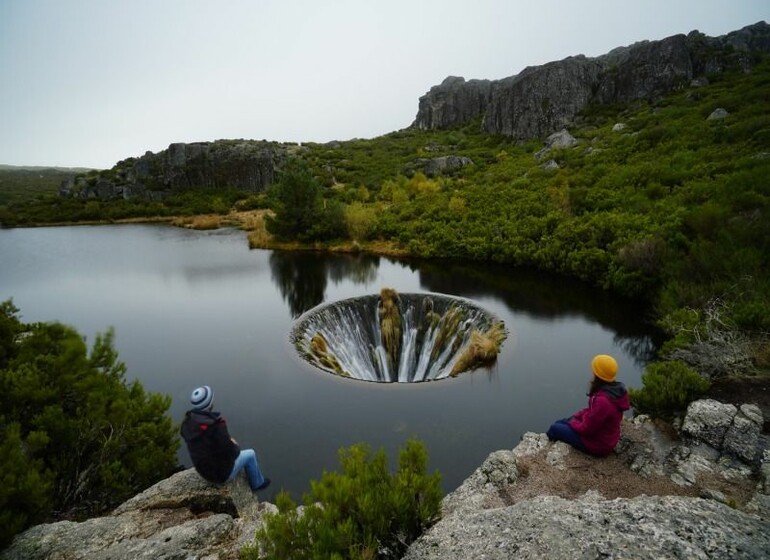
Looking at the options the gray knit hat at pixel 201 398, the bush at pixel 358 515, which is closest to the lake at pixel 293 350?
the gray knit hat at pixel 201 398

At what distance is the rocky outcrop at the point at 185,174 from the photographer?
64188 mm

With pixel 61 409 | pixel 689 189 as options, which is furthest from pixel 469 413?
pixel 689 189

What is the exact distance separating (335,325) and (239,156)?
2315 inches

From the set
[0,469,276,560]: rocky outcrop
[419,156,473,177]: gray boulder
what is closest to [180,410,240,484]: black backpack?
[0,469,276,560]: rocky outcrop

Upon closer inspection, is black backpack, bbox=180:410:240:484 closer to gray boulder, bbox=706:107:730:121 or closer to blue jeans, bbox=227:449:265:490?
blue jeans, bbox=227:449:265:490

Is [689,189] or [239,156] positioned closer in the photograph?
[689,189]

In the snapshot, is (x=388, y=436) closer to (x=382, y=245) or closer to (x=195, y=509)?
(x=195, y=509)

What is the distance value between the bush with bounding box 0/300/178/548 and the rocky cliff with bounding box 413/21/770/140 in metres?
61.5

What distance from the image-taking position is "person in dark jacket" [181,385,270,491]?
595 cm

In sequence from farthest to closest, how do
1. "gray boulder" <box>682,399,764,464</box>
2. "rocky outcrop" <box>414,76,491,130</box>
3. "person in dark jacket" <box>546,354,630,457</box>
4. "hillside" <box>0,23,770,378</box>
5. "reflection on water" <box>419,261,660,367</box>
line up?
"rocky outcrop" <box>414,76,491,130</box>
"reflection on water" <box>419,261,660,367</box>
"hillside" <box>0,23,770,378</box>
"gray boulder" <box>682,399,764,464</box>
"person in dark jacket" <box>546,354,630,457</box>

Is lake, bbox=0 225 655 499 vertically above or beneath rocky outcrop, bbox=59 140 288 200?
beneath

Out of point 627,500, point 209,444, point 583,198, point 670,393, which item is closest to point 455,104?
point 583,198

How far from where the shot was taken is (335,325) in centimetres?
1678

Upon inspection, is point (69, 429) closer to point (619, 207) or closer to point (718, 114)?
point (619, 207)
